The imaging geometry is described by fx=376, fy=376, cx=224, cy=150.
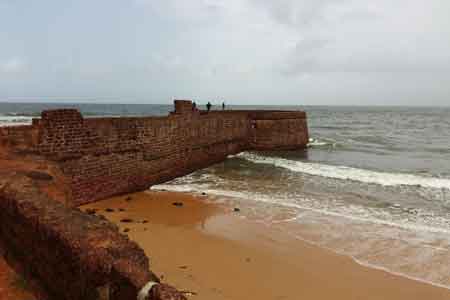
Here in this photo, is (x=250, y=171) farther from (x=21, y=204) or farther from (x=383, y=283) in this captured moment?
(x=21, y=204)

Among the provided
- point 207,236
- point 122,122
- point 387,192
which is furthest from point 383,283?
point 122,122

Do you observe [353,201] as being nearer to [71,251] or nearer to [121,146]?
[121,146]

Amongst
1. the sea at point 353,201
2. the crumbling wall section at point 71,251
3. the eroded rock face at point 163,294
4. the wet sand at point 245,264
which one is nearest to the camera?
the eroded rock face at point 163,294

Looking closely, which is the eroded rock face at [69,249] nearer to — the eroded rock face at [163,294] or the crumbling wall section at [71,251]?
the crumbling wall section at [71,251]

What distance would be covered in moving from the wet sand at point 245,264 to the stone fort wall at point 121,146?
1694mm

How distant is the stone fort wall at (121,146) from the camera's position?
31.6ft

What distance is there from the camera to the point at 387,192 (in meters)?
12.6

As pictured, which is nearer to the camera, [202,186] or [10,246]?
[10,246]

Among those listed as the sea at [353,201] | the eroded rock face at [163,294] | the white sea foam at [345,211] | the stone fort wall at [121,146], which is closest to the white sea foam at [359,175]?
the sea at [353,201]

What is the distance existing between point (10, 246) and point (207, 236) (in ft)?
12.9

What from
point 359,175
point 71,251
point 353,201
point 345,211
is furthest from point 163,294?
point 359,175

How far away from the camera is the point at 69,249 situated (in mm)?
3479

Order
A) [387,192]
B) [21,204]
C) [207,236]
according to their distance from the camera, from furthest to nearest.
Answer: [387,192] → [207,236] → [21,204]

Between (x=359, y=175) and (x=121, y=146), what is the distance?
9.58 metres
